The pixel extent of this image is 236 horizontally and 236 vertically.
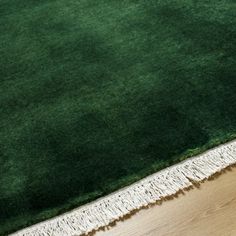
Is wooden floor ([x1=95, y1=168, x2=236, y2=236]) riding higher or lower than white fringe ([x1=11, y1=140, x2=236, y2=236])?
lower

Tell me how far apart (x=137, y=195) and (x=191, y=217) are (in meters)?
0.15

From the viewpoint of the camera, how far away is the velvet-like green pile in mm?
1196

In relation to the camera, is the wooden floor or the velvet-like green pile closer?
the wooden floor

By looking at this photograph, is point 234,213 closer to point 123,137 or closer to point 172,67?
point 123,137

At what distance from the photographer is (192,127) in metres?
1.29

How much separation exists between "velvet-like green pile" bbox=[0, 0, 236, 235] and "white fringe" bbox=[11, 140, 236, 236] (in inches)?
0.9

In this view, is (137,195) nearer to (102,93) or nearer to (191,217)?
(191,217)

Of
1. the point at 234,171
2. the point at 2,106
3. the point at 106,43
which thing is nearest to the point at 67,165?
the point at 2,106

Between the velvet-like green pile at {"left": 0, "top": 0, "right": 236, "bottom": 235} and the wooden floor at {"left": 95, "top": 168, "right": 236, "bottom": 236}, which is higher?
the velvet-like green pile at {"left": 0, "top": 0, "right": 236, "bottom": 235}

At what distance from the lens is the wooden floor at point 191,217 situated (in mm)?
1082

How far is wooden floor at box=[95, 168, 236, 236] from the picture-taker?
1.08 meters

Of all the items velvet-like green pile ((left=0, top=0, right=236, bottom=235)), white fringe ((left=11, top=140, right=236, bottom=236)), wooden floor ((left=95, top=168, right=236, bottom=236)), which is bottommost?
wooden floor ((left=95, top=168, right=236, bottom=236))

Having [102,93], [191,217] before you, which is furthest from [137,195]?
[102,93]

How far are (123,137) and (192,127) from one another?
0.21 meters
